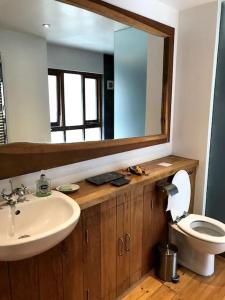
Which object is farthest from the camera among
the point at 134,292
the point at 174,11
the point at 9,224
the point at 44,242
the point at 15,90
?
the point at 174,11

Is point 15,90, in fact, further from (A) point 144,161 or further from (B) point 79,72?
(A) point 144,161

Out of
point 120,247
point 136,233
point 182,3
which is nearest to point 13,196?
point 120,247

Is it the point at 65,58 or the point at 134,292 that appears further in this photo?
the point at 134,292

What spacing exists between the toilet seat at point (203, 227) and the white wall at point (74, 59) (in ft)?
4.72

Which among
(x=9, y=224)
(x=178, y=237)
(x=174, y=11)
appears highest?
(x=174, y=11)

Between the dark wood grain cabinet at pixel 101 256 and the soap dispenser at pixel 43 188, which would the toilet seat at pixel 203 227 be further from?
the soap dispenser at pixel 43 188

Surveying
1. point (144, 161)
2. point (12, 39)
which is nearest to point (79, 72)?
point (12, 39)

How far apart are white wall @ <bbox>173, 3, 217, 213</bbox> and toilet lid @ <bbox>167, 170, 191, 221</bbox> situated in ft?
0.85

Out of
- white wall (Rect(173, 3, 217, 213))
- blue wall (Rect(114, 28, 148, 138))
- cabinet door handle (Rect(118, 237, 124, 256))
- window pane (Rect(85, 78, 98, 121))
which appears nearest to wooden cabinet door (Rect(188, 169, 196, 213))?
white wall (Rect(173, 3, 217, 213))

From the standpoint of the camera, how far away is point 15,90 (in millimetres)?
1428

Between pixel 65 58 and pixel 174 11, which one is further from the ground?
pixel 174 11

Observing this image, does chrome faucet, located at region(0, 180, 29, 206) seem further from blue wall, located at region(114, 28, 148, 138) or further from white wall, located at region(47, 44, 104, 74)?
blue wall, located at region(114, 28, 148, 138)

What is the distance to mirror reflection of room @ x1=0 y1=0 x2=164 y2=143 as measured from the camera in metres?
1.43

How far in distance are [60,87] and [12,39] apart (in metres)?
0.39
